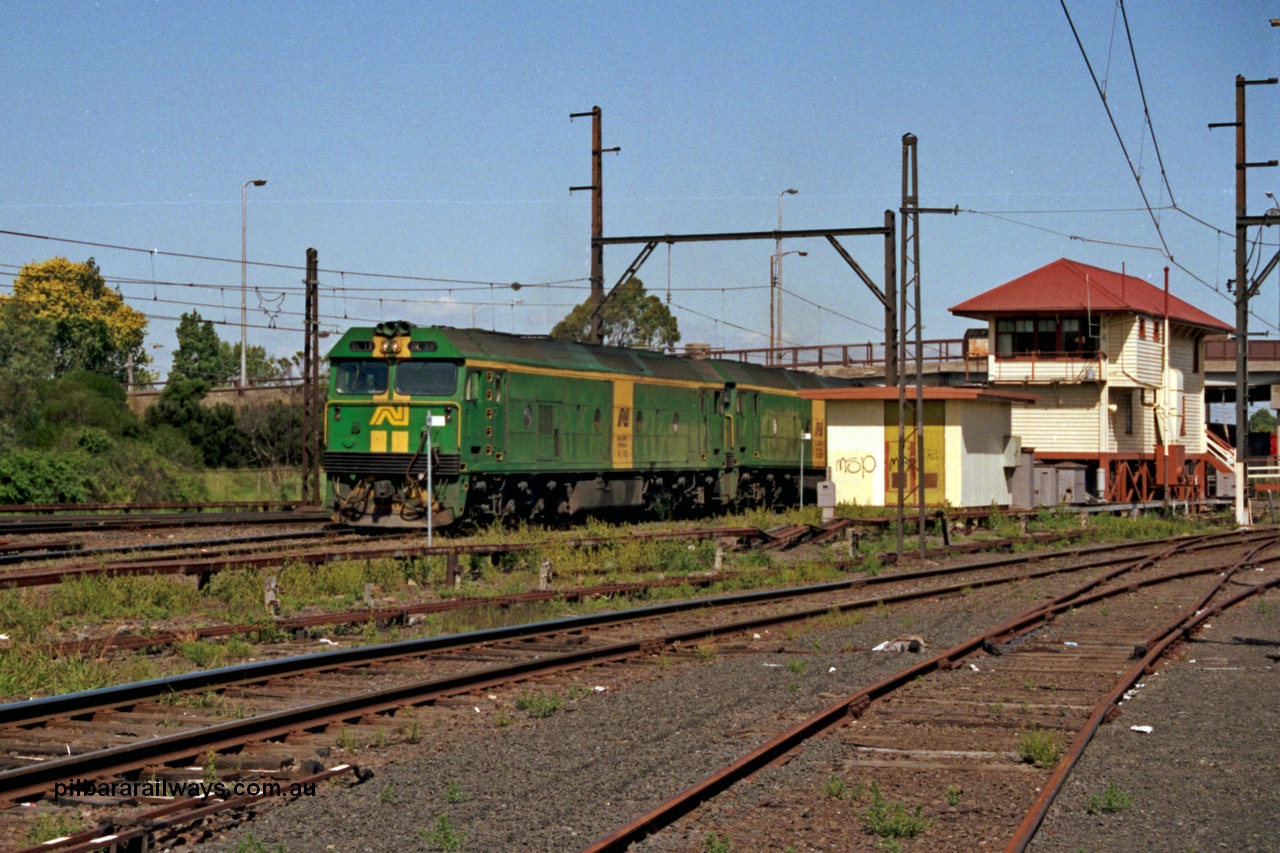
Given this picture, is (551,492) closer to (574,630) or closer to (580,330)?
(574,630)

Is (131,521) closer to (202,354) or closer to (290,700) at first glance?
(290,700)

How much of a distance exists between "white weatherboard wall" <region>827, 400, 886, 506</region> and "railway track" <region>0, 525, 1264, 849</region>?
1674 centimetres

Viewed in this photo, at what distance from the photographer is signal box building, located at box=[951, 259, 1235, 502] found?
43.5 meters

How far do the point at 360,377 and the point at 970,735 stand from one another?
57.0 feet

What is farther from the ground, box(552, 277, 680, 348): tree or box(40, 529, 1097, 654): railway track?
box(552, 277, 680, 348): tree

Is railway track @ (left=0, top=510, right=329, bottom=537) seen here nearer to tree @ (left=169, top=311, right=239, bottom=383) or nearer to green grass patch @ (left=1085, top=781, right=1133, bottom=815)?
green grass patch @ (left=1085, top=781, right=1133, bottom=815)

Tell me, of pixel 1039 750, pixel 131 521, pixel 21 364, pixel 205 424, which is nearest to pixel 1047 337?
pixel 131 521

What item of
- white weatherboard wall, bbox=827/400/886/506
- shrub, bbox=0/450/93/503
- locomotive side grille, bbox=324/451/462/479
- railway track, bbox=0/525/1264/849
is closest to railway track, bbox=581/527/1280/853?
railway track, bbox=0/525/1264/849

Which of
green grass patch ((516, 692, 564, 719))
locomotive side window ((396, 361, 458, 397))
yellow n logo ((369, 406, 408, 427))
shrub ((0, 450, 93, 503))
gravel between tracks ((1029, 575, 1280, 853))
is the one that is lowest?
gravel between tracks ((1029, 575, 1280, 853))

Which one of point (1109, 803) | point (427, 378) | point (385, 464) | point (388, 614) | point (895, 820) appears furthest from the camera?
point (385, 464)

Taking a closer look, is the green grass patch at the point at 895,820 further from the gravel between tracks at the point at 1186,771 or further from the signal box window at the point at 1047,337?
the signal box window at the point at 1047,337

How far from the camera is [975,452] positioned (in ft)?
107

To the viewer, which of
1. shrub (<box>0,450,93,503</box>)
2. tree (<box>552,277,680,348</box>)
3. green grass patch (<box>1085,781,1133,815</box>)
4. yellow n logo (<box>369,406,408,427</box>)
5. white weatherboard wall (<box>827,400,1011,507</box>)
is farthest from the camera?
tree (<box>552,277,680,348</box>)

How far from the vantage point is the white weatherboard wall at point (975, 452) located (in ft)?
104
